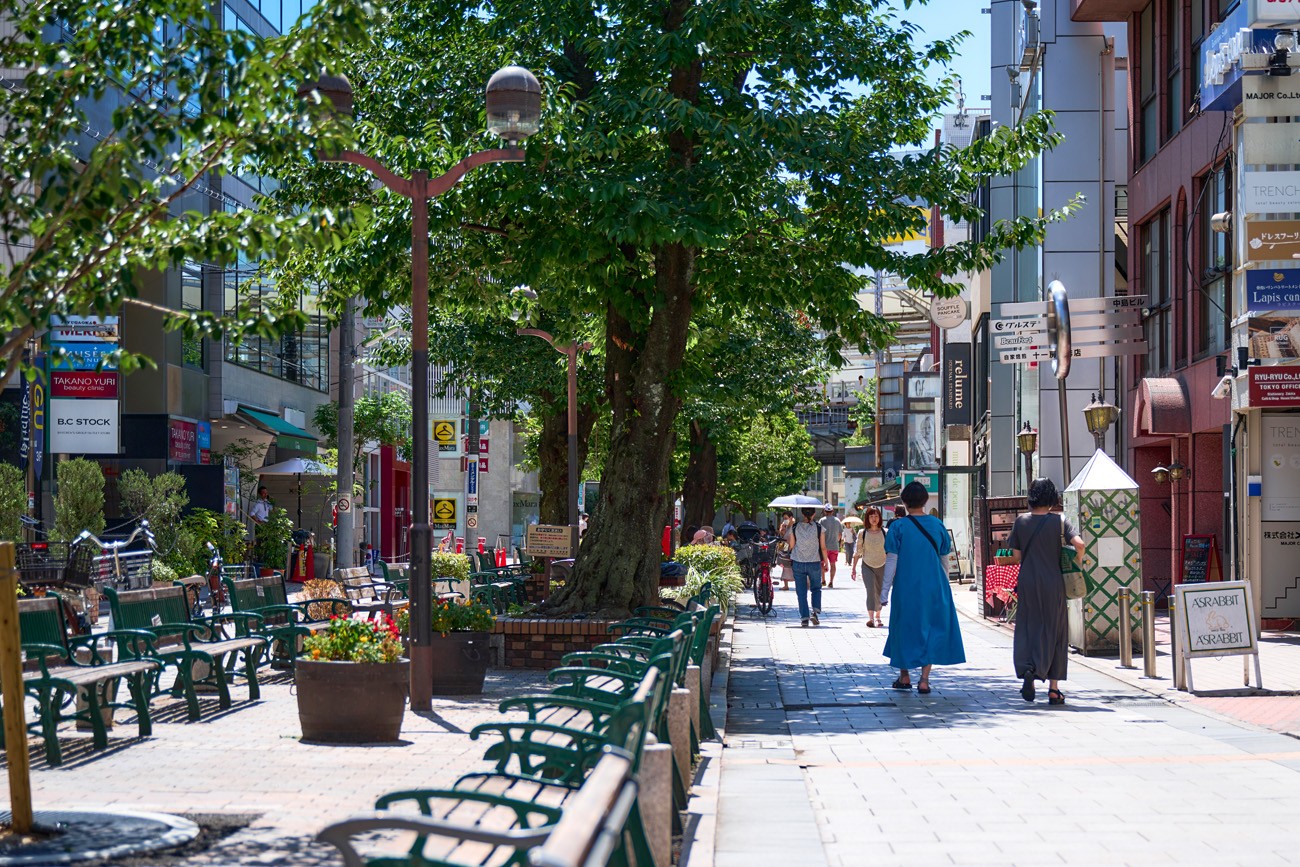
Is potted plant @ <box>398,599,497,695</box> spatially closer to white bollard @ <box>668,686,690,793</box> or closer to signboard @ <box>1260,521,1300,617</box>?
white bollard @ <box>668,686,690,793</box>

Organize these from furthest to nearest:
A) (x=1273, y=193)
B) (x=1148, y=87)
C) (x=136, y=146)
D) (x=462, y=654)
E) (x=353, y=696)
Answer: (x=1148, y=87) < (x=1273, y=193) < (x=462, y=654) < (x=353, y=696) < (x=136, y=146)

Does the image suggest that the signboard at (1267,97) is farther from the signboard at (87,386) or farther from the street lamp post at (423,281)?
the signboard at (87,386)

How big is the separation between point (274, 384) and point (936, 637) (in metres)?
34.6

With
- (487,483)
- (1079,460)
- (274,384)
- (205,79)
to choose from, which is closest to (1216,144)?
(1079,460)

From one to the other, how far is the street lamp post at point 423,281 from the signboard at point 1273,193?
42.4 ft

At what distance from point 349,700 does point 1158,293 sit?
71.8 ft

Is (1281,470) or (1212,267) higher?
(1212,267)

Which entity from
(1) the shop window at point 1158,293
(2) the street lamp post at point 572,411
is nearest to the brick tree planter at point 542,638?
(2) the street lamp post at point 572,411

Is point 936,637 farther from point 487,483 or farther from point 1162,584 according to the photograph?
point 487,483

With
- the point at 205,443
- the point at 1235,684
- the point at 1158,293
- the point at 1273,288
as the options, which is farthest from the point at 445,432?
the point at 1235,684

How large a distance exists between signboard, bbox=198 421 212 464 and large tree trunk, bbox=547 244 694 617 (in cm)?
2348

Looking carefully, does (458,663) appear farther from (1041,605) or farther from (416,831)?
(416,831)

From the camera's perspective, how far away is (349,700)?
10.3 meters

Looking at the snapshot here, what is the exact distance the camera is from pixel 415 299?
Answer: 1266 cm
